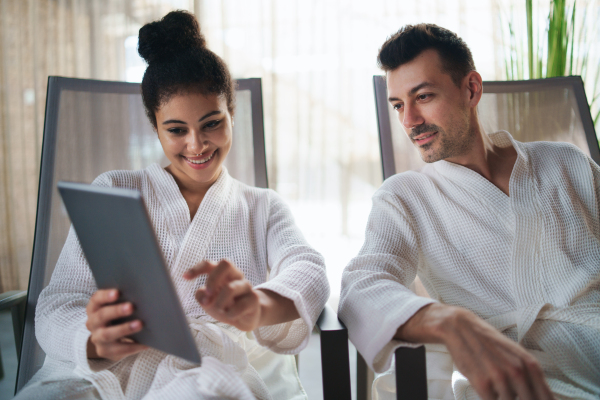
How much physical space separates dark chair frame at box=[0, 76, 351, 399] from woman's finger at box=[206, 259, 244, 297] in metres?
0.22

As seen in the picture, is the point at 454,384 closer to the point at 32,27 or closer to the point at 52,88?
the point at 52,88

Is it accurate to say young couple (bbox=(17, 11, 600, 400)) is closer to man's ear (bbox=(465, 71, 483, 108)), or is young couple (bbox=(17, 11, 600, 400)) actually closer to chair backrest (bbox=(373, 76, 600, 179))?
man's ear (bbox=(465, 71, 483, 108))

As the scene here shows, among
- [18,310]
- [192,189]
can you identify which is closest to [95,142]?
[192,189]

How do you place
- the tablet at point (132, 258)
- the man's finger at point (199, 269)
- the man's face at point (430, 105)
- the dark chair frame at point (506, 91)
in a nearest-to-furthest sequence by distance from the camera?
the tablet at point (132, 258) < the man's finger at point (199, 269) < the man's face at point (430, 105) < the dark chair frame at point (506, 91)

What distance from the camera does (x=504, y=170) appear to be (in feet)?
3.98

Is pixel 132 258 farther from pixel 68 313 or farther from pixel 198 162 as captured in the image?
pixel 198 162

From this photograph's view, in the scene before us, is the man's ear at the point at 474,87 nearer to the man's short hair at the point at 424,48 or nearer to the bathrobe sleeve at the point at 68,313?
the man's short hair at the point at 424,48

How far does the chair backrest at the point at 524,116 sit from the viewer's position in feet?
4.72

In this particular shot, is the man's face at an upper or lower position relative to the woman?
upper

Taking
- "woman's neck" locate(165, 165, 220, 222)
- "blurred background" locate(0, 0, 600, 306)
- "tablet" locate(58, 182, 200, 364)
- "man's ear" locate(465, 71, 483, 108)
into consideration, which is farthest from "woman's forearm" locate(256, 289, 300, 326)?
"blurred background" locate(0, 0, 600, 306)

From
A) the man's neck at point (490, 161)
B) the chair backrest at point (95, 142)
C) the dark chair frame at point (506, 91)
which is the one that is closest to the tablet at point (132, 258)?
the chair backrest at point (95, 142)

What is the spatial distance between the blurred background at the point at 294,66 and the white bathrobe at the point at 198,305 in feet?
4.44

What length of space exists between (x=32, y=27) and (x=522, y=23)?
10.3ft

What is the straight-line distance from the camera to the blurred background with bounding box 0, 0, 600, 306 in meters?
2.41
